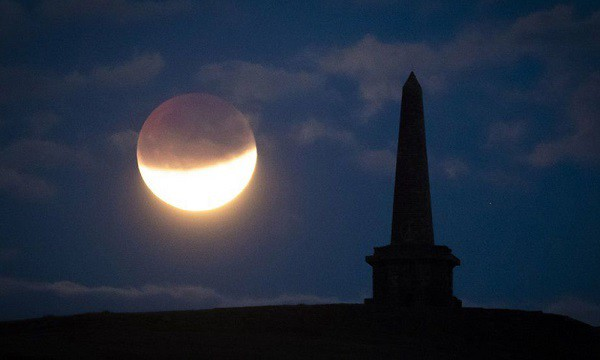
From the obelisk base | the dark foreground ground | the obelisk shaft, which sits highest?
the obelisk shaft

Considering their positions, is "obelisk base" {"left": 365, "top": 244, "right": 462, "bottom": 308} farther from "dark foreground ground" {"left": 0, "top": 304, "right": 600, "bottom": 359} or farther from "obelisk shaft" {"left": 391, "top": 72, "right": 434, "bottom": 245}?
"dark foreground ground" {"left": 0, "top": 304, "right": 600, "bottom": 359}

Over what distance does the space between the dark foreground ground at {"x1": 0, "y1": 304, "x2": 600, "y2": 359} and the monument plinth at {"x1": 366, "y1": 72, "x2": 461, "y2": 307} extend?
398cm

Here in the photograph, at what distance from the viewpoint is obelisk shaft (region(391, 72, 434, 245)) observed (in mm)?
25453

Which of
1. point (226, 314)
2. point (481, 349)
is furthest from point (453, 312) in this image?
point (226, 314)

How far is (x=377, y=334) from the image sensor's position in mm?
17844

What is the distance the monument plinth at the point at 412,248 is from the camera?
81.0 feet

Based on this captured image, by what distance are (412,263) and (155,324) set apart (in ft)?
34.8

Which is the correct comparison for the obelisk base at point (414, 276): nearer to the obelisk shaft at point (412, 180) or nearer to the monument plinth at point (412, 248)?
the monument plinth at point (412, 248)

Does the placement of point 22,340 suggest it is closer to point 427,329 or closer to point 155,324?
point 155,324

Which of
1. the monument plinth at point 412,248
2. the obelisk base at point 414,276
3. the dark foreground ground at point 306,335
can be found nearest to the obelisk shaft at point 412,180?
the monument plinth at point 412,248

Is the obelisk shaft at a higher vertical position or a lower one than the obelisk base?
higher

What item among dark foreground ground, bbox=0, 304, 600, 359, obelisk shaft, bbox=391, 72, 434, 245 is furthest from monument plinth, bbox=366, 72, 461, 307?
dark foreground ground, bbox=0, 304, 600, 359

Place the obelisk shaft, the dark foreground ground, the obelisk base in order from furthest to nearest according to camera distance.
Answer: the obelisk shaft < the obelisk base < the dark foreground ground

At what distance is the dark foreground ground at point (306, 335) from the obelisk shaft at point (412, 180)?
5208 mm
